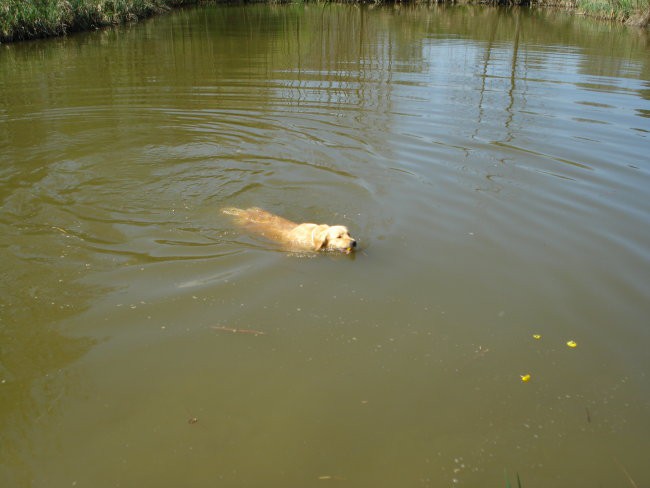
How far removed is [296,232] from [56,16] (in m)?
18.3

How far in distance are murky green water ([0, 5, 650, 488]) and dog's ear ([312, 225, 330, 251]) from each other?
0.15m

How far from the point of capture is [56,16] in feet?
64.3

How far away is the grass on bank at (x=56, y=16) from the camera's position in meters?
18.3

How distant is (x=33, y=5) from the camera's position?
19000mm

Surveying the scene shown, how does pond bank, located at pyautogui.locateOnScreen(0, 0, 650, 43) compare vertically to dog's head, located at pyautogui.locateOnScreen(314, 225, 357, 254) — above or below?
above

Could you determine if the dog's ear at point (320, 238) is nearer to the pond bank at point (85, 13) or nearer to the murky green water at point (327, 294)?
the murky green water at point (327, 294)

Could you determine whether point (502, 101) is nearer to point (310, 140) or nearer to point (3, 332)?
point (310, 140)

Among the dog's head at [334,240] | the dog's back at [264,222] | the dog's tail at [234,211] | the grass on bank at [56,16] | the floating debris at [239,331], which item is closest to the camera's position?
the floating debris at [239,331]

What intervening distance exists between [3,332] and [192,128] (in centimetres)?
585

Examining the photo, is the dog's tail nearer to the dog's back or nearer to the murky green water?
the dog's back

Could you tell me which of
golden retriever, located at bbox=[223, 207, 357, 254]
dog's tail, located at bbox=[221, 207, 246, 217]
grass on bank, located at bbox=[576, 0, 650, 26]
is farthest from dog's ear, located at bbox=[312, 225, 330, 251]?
grass on bank, located at bbox=[576, 0, 650, 26]

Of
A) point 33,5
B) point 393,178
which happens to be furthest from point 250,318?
point 33,5

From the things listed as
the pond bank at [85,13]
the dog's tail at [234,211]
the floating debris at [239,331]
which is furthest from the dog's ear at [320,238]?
the pond bank at [85,13]

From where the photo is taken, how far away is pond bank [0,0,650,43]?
1842cm
